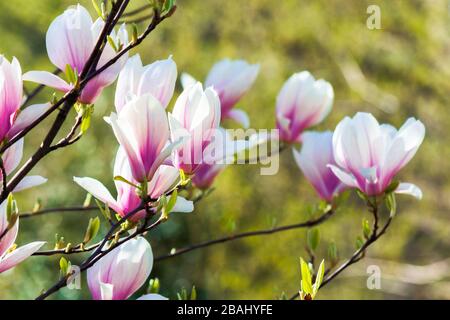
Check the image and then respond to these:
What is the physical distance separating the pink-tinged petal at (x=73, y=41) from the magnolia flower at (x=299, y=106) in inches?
13.8

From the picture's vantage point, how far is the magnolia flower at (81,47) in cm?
57

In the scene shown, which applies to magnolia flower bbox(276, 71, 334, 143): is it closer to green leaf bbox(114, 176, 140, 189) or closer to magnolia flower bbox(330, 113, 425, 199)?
magnolia flower bbox(330, 113, 425, 199)

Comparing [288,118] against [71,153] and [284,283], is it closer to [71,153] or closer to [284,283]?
[284,283]

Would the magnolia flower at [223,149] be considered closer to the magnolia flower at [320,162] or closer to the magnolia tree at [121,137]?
the magnolia tree at [121,137]

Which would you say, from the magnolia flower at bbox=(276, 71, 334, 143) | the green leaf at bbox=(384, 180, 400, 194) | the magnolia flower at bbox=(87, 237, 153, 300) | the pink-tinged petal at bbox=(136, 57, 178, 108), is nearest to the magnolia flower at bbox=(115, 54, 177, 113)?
the pink-tinged petal at bbox=(136, 57, 178, 108)

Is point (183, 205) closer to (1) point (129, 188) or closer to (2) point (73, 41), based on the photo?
(1) point (129, 188)

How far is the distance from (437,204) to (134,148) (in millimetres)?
5057

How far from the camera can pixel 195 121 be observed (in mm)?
540

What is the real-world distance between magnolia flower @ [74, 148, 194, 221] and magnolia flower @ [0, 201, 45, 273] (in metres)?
0.06

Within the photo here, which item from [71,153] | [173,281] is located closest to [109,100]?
[71,153]

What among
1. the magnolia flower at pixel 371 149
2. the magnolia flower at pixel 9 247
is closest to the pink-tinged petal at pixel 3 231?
the magnolia flower at pixel 9 247

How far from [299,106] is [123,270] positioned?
0.41 metres

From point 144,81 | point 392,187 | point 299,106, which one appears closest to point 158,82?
point 144,81

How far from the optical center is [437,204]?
5.31 metres
